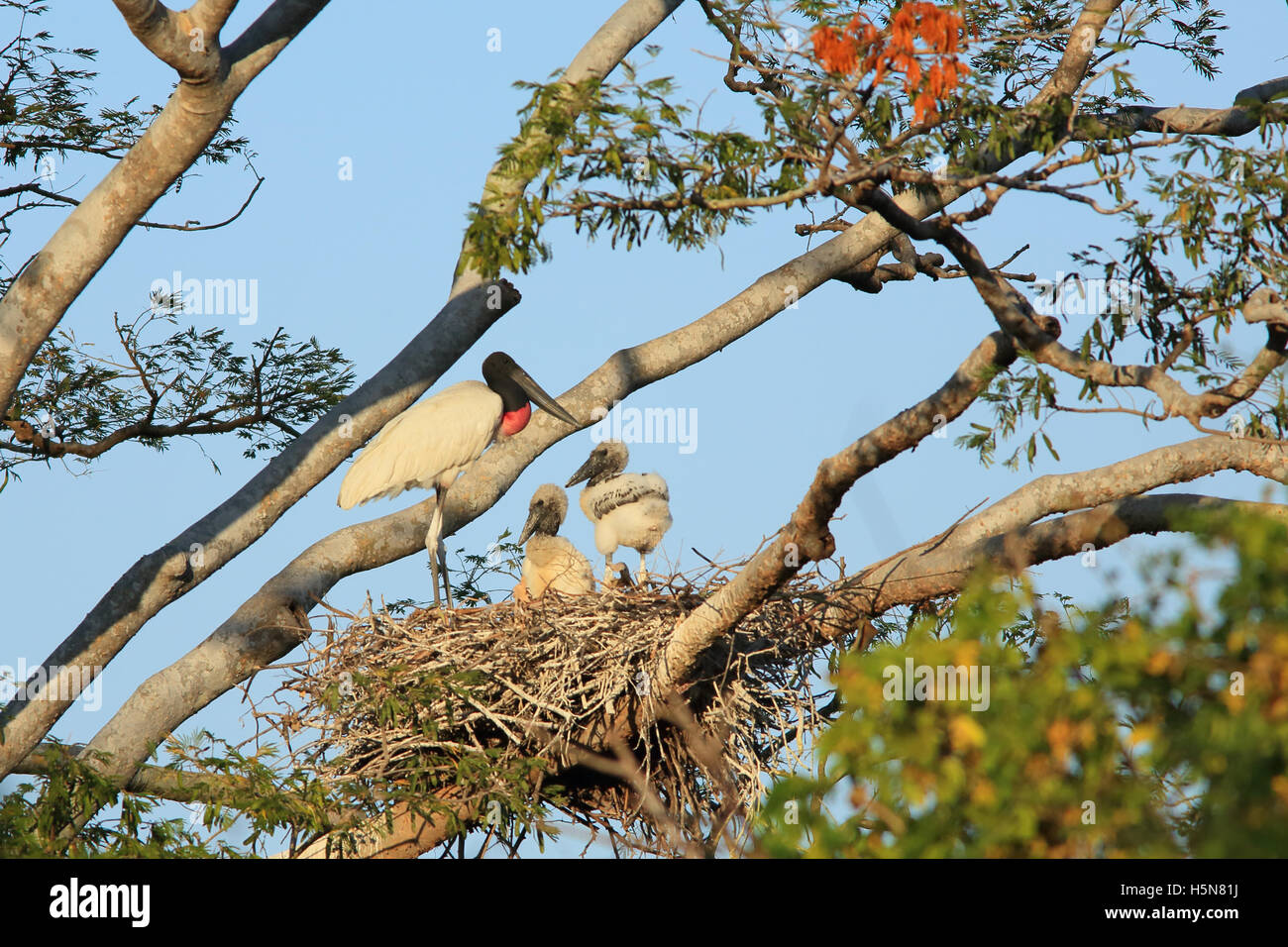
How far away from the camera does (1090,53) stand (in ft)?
24.4

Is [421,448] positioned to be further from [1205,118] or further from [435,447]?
[1205,118]

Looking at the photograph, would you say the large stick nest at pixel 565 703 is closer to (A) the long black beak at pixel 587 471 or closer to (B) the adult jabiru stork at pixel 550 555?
(B) the adult jabiru stork at pixel 550 555

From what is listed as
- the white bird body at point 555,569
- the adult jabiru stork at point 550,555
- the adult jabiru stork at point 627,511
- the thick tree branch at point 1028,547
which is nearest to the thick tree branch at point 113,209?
the adult jabiru stork at point 550,555

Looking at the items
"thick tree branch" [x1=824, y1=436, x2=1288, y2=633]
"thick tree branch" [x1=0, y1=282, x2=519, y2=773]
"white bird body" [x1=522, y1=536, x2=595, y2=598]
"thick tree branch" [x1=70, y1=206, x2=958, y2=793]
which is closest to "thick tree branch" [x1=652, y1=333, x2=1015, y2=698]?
"thick tree branch" [x1=824, y1=436, x2=1288, y2=633]

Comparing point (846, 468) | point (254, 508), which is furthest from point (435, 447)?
point (846, 468)

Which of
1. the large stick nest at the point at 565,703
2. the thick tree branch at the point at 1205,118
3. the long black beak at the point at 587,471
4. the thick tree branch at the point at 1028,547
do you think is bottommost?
the large stick nest at the point at 565,703

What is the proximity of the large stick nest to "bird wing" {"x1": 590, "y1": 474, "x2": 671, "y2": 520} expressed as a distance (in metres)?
1.40

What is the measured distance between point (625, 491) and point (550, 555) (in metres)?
0.61

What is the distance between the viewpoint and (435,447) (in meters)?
9.04

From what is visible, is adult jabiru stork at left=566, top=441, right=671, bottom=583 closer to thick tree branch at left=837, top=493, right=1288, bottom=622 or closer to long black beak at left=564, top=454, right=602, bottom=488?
long black beak at left=564, top=454, right=602, bottom=488

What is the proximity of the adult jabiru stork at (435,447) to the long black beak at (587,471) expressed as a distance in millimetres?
279

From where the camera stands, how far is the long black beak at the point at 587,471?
29.8ft
